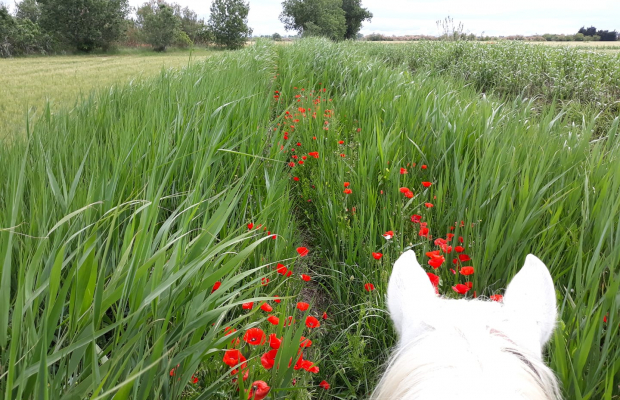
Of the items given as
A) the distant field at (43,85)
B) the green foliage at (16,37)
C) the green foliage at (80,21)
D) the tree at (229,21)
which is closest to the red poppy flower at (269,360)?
the distant field at (43,85)

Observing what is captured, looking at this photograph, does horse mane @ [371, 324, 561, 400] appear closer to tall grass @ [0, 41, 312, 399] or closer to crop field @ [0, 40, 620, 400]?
crop field @ [0, 40, 620, 400]

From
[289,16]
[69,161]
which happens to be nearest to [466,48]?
[69,161]

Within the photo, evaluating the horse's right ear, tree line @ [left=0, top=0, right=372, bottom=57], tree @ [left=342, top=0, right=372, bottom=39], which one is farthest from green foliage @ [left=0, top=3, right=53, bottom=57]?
tree @ [left=342, top=0, right=372, bottom=39]

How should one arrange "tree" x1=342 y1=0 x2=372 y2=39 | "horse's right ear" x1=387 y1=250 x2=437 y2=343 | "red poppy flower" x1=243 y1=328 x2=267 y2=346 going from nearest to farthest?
1. "horse's right ear" x1=387 y1=250 x2=437 y2=343
2. "red poppy flower" x1=243 y1=328 x2=267 y2=346
3. "tree" x1=342 y1=0 x2=372 y2=39

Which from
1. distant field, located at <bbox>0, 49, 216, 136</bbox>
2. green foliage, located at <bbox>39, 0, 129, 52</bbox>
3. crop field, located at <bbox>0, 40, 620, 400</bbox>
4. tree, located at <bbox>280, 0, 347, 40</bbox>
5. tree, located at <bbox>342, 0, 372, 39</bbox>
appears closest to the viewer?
crop field, located at <bbox>0, 40, 620, 400</bbox>

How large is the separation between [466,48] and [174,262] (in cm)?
1281

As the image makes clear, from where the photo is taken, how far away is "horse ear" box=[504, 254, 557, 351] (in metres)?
0.67

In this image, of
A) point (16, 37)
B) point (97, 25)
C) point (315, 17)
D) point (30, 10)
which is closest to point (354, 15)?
point (315, 17)

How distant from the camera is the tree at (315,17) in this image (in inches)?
2039

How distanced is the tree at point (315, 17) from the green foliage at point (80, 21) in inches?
993

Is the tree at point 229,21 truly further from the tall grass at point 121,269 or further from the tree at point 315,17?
the tall grass at point 121,269

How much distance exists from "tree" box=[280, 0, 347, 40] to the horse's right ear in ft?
177

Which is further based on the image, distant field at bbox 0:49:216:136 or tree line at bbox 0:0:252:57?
tree line at bbox 0:0:252:57

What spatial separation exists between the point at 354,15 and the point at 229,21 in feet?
91.8
